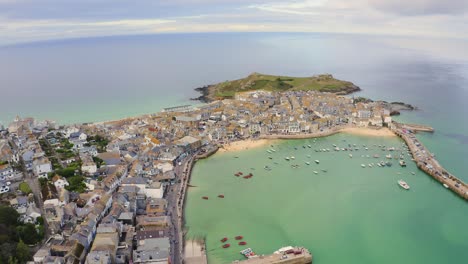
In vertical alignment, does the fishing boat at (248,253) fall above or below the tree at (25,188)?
below

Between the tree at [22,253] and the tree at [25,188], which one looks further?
the tree at [25,188]

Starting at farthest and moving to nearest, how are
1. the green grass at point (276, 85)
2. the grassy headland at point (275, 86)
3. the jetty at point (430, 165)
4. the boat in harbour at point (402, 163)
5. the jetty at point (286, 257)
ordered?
the green grass at point (276, 85) → the grassy headland at point (275, 86) → the boat in harbour at point (402, 163) → the jetty at point (430, 165) → the jetty at point (286, 257)

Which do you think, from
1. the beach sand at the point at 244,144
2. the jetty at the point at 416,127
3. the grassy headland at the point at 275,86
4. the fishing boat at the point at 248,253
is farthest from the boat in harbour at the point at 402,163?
the grassy headland at the point at 275,86

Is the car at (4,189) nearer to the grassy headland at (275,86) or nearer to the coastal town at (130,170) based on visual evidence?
the coastal town at (130,170)

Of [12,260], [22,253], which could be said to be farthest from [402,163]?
[12,260]

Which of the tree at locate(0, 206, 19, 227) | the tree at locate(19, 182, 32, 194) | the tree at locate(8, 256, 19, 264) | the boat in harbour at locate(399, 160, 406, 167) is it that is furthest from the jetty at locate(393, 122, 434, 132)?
the tree at locate(8, 256, 19, 264)

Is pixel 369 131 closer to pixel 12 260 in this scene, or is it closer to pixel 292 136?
pixel 292 136
